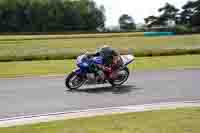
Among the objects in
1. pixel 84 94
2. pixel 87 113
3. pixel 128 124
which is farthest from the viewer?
pixel 84 94

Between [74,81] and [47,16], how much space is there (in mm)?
96128

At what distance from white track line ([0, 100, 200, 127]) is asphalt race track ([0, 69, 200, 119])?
1.30 feet

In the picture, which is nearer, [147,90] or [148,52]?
[147,90]

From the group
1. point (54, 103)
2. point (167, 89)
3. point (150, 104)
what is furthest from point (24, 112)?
point (167, 89)

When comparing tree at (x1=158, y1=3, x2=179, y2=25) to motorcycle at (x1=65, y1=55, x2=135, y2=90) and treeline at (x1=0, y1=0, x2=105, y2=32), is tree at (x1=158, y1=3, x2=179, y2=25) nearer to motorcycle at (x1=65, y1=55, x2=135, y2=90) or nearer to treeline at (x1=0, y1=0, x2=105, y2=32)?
treeline at (x1=0, y1=0, x2=105, y2=32)

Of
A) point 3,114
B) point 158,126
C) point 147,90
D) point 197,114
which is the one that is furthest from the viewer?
point 147,90

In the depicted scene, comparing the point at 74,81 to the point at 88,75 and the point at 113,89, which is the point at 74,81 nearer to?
the point at 88,75

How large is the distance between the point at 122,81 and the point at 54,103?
3489 mm

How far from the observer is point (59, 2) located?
117m

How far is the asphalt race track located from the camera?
10.2 m

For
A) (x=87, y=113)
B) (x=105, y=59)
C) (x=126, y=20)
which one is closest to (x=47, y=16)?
(x=126, y=20)

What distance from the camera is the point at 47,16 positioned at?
4208 inches

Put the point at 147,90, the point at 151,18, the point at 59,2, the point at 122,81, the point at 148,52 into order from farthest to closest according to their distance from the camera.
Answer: the point at 59,2 < the point at 151,18 < the point at 148,52 < the point at 122,81 < the point at 147,90

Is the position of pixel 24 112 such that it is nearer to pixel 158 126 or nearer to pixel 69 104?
pixel 69 104
